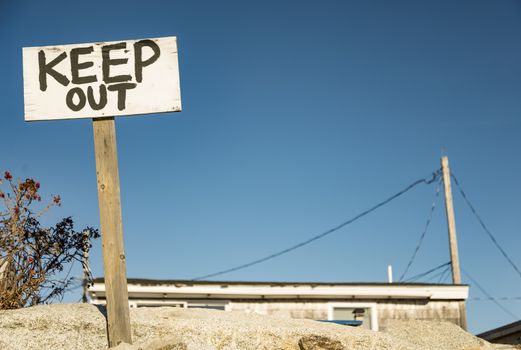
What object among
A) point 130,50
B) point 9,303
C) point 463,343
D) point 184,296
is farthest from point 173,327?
point 184,296

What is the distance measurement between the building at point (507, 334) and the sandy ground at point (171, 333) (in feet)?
47.1

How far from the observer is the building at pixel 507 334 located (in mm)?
20938

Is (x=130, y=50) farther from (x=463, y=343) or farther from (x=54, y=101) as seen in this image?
(x=463, y=343)

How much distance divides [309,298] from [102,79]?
12.5 meters

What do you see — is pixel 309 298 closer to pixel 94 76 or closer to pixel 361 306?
pixel 361 306

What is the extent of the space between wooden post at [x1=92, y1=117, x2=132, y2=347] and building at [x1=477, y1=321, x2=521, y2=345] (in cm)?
1651

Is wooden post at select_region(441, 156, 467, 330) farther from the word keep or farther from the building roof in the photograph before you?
the word keep

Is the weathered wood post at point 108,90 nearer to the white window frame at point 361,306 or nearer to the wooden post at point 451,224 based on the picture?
the white window frame at point 361,306

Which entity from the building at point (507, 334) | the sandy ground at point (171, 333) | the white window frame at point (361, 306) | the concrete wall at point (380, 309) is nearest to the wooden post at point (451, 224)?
the building at point (507, 334)

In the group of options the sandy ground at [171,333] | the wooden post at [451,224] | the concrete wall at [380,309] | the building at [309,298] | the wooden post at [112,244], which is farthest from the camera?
the wooden post at [451,224]

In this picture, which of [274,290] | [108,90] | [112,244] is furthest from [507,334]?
[108,90]

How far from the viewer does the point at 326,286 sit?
734 inches

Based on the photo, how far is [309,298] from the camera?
18734 millimetres

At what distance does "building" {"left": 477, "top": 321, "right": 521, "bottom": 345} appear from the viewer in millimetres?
20938
